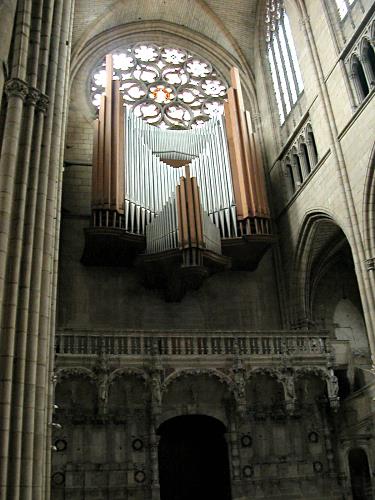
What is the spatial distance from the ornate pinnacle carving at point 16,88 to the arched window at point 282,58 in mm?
10690

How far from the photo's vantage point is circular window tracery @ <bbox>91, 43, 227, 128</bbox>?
835 inches

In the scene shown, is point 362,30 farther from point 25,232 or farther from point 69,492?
point 69,492

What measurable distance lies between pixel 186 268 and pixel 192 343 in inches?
77.0

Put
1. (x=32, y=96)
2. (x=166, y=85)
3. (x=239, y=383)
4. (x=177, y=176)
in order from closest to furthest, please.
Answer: (x=32, y=96) < (x=239, y=383) < (x=177, y=176) < (x=166, y=85)

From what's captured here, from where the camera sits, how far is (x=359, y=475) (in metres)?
15.0

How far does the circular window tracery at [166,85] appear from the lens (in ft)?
69.6

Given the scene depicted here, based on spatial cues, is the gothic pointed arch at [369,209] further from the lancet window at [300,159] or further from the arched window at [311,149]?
the arched window at [311,149]

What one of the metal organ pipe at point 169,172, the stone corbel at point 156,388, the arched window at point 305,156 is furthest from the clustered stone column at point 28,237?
the arched window at point 305,156

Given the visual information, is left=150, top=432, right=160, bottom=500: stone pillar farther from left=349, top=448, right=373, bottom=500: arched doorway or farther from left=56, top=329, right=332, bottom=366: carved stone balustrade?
left=349, top=448, right=373, bottom=500: arched doorway

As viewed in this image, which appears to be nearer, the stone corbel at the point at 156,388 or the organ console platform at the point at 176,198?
the stone corbel at the point at 156,388

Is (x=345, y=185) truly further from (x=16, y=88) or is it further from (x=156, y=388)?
(x=16, y=88)

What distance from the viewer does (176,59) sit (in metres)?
22.5

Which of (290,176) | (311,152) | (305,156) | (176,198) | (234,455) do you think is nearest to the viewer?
(234,455)

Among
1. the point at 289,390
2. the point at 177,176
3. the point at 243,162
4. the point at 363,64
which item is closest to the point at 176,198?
the point at 177,176
